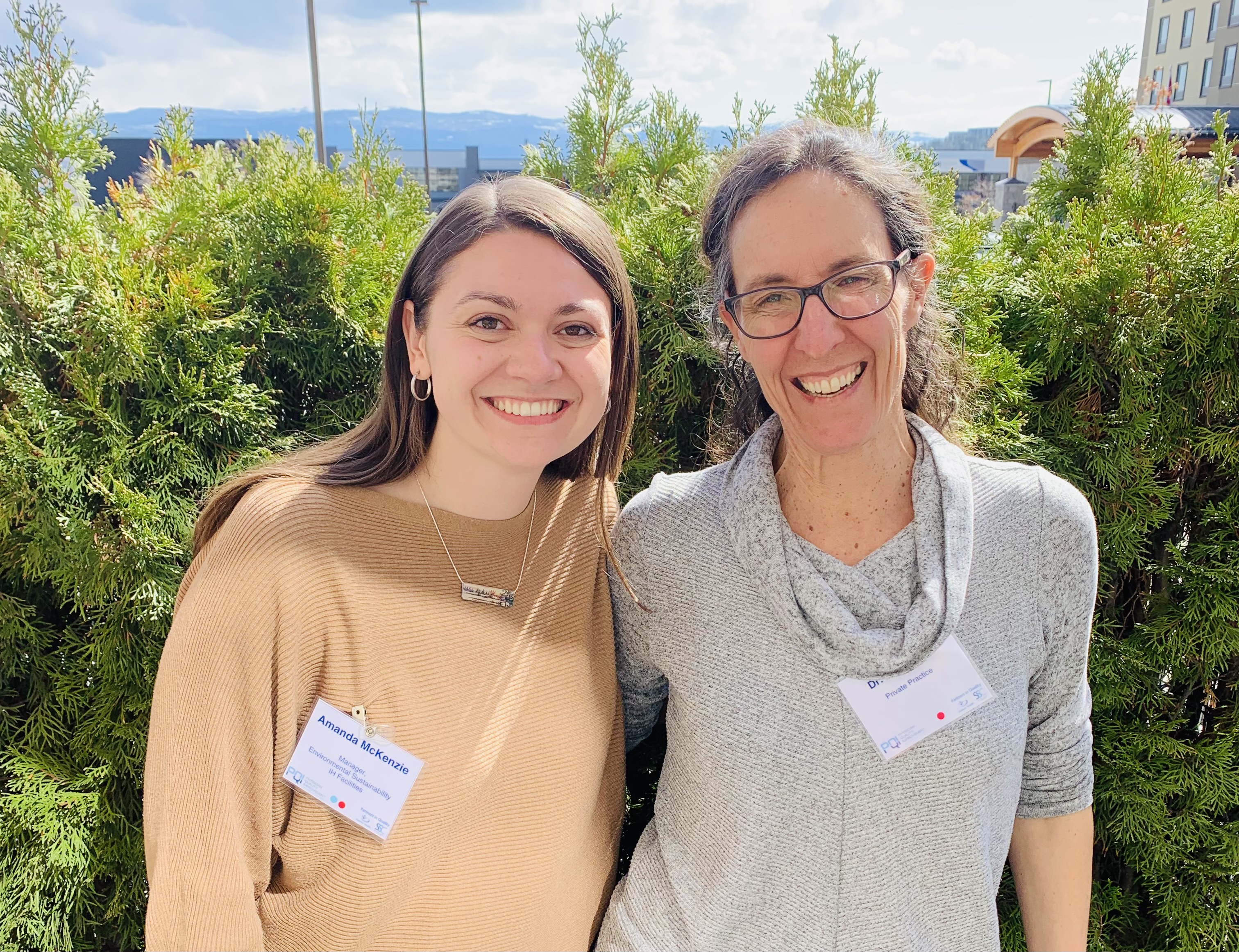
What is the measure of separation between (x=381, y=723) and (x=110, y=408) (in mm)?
1084

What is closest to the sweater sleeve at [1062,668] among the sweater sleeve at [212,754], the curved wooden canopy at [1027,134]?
the sweater sleeve at [212,754]

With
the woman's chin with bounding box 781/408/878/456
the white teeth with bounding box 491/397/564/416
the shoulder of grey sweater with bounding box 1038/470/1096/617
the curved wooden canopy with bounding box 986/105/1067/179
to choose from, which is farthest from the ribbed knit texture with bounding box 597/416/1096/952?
the curved wooden canopy with bounding box 986/105/1067/179

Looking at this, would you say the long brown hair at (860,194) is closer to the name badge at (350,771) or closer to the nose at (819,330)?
the nose at (819,330)

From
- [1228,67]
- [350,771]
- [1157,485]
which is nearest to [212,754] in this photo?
[350,771]

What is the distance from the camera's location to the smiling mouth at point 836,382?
1.47 meters

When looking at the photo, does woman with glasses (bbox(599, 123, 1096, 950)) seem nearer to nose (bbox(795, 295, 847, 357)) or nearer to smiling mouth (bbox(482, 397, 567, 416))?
nose (bbox(795, 295, 847, 357))

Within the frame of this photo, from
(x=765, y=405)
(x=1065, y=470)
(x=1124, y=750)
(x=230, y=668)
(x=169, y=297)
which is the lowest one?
(x=1124, y=750)

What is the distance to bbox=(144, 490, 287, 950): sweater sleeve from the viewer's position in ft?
4.31

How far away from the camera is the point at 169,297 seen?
6.59 feet

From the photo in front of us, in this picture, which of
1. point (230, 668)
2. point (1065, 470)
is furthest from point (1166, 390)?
point (230, 668)

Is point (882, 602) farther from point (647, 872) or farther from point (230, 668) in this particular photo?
point (230, 668)

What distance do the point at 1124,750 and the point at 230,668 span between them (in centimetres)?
201

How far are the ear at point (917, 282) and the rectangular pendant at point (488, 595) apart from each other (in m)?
0.87

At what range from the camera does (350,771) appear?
1.40 meters
